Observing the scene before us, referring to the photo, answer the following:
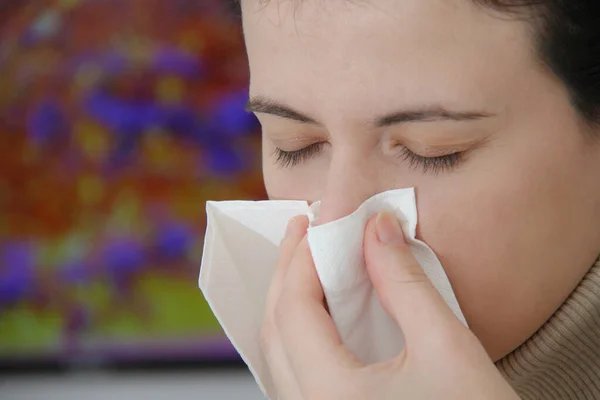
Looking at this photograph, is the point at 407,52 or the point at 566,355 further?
the point at 566,355

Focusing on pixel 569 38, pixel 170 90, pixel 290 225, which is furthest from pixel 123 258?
pixel 569 38

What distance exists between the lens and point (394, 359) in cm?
57

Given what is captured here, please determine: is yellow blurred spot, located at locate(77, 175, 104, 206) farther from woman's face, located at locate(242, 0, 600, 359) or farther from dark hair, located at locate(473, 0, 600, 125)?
dark hair, located at locate(473, 0, 600, 125)

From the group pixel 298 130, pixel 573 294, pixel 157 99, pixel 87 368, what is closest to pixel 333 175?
pixel 298 130

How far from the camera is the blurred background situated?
1.39 metres

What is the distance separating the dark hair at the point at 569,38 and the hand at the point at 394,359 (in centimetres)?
22

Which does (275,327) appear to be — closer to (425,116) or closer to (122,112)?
(425,116)

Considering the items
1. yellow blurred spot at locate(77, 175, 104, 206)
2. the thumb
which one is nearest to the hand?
the thumb

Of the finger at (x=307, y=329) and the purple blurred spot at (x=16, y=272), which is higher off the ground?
the finger at (x=307, y=329)

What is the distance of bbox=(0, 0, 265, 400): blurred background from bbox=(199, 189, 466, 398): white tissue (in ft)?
1.92

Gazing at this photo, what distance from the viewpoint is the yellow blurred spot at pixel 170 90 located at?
1397 millimetres

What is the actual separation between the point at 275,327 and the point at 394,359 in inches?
6.5

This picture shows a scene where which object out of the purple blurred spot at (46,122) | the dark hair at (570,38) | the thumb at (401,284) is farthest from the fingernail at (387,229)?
the purple blurred spot at (46,122)

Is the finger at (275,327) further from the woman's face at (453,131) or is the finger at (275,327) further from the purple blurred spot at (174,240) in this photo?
the purple blurred spot at (174,240)
